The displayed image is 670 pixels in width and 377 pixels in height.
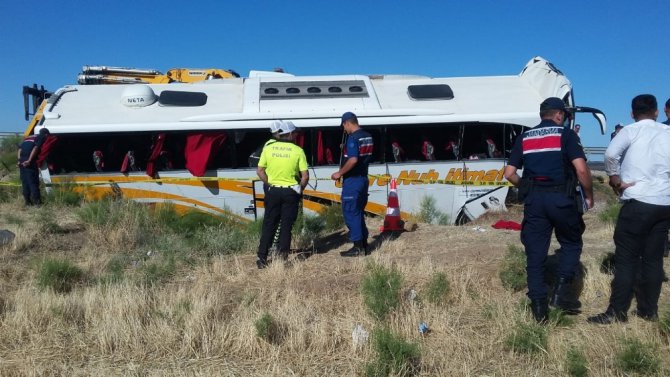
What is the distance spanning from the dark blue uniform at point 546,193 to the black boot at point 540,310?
44 millimetres

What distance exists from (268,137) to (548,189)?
692 cm

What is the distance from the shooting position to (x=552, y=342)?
4.45 m

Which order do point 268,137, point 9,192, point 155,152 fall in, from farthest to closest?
1. point 9,192
2. point 268,137
3. point 155,152

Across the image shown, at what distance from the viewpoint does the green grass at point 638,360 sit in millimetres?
3941

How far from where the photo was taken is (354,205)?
746 cm

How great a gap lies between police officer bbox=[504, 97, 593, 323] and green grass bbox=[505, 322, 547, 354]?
371mm

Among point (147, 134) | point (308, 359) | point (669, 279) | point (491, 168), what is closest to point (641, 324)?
point (669, 279)

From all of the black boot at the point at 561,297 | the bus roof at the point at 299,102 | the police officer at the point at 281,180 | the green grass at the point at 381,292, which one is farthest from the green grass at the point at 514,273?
the bus roof at the point at 299,102

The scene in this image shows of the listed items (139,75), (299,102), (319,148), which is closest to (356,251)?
(319,148)

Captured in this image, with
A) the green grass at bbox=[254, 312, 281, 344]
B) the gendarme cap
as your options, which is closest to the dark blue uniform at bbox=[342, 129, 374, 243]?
the gendarme cap

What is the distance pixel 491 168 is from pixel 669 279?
18.0ft

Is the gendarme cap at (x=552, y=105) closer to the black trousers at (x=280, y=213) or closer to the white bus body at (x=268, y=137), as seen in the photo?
the black trousers at (x=280, y=213)

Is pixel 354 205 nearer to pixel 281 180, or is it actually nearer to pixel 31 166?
pixel 281 180

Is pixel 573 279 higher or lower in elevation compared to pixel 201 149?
lower
